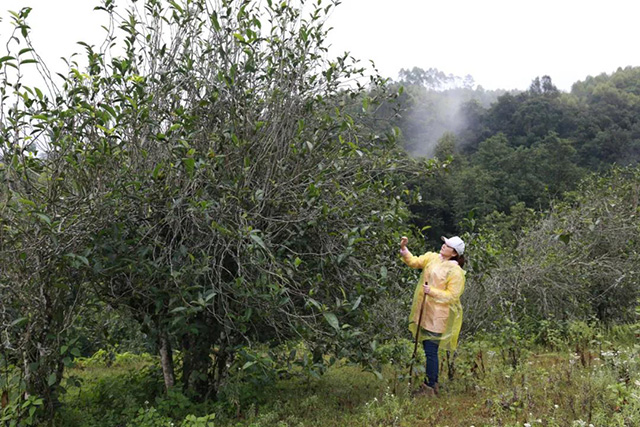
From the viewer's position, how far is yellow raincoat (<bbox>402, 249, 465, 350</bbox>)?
4738 mm

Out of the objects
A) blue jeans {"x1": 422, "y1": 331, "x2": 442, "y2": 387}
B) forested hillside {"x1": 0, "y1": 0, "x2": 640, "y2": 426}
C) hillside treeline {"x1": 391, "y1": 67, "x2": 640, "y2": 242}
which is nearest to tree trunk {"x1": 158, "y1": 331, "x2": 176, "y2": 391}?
forested hillside {"x1": 0, "y1": 0, "x2": 640, "y2": 426}

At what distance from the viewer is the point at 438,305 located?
15.6 ft

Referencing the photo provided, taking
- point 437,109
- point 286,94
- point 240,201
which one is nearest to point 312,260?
point 240,201

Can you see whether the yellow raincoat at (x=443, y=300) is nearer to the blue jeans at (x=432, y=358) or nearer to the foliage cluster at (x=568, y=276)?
the blue jeans at (x=432, y=358)

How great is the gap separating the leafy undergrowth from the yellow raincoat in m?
0.58

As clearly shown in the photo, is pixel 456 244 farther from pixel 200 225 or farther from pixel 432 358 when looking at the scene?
pixel 200 225

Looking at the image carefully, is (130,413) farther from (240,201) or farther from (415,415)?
(415,415)

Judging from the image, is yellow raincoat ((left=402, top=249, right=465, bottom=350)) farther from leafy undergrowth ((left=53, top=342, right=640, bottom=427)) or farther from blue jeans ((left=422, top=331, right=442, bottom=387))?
leafy undergrowth ((left=53, top=342, right=640, bottom=427))

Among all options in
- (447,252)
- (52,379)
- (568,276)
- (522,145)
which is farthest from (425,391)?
(522,145)

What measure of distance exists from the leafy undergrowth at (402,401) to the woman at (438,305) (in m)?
0.35

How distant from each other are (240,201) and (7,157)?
166 centimetres

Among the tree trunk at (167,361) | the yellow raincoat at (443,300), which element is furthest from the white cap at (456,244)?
the tree trunk at (167,361)

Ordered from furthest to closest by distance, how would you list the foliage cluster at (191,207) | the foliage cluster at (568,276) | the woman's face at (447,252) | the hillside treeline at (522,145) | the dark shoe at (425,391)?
the hillside treeline at (522,145), the foliage cluster at (568,276), the woman's face at (447,252), the dark shoe at (425,391), the foliage cluster at (191,207)

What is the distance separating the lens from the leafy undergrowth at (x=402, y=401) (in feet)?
12.6
